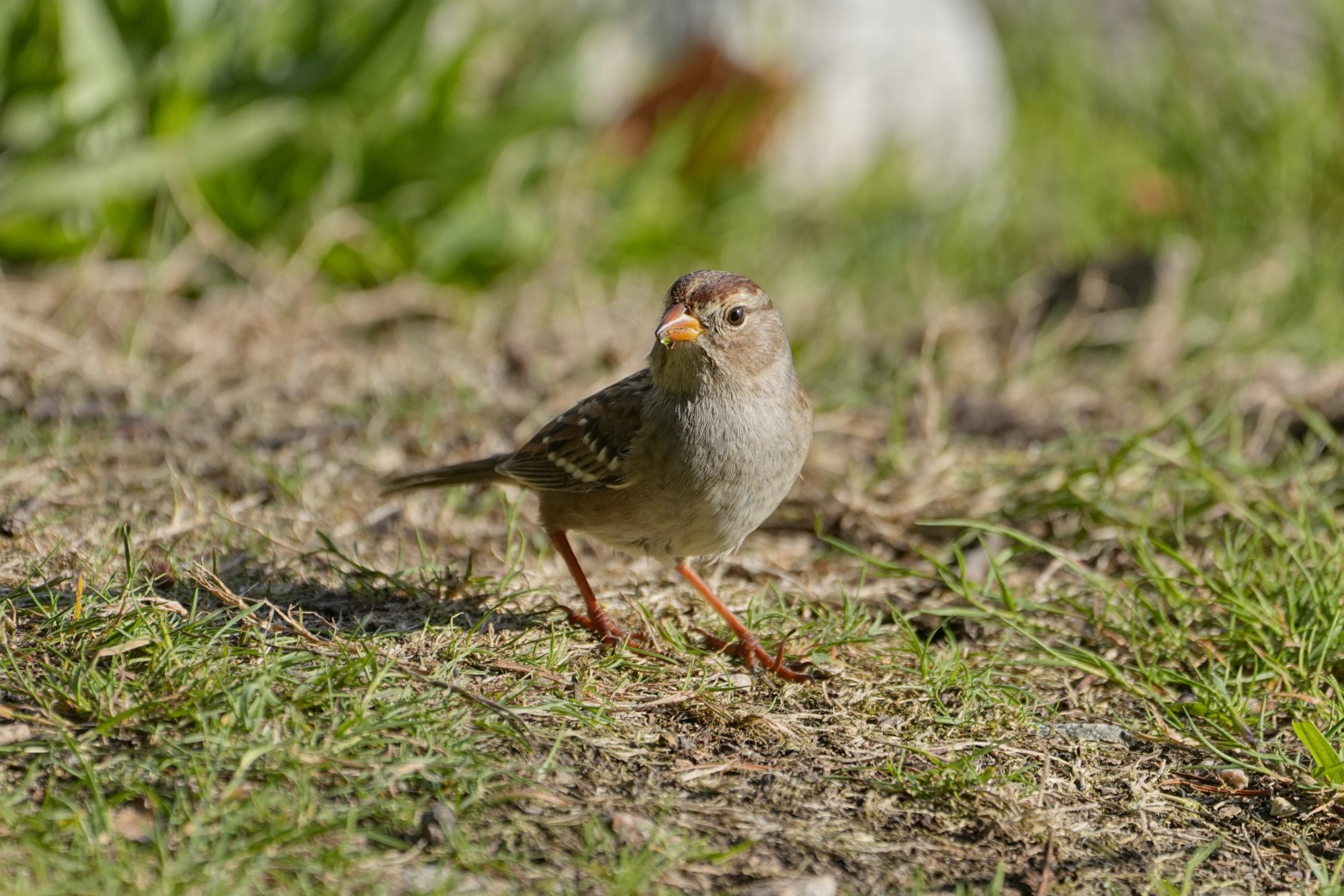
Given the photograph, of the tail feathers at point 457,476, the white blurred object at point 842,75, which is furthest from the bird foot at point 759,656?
the white blurred object at point 842,75

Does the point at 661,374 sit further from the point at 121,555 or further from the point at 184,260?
the point at 184,260

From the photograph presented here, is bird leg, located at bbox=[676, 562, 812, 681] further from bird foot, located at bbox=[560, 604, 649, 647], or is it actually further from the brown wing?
the brown wing

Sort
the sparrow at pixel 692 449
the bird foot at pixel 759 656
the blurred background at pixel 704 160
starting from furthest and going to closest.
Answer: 1. the blurred background at pixel 704 160
2. the sparrow at pixel 692 449
3. the bird foot at pixel 759 656

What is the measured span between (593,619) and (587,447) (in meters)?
0.51

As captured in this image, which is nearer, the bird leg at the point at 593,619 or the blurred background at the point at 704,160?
the bird leg at the point at 593,619

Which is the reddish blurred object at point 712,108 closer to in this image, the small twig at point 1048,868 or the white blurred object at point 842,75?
the white blurred object at point 842,75

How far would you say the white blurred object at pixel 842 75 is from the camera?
8773 mm

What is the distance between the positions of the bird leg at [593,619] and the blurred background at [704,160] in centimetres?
231

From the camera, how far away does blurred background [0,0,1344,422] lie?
6.17 m

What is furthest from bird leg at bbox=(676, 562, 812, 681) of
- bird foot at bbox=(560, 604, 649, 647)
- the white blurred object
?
Answer: the white blurred object

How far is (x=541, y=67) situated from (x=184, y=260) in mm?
2100

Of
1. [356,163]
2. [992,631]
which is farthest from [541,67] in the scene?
[992,631]

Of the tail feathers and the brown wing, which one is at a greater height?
the brown wing

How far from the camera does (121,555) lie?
12.4ft
